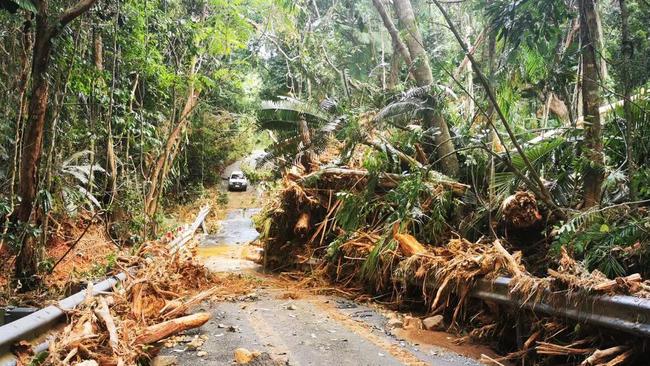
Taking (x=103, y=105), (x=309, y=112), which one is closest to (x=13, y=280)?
(x=103, y=105)

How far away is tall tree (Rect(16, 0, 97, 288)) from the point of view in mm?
5613

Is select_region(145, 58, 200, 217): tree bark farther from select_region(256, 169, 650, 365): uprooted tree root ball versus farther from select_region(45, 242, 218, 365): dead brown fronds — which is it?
select_region(45, 242, 218, 365): dead brown fronds

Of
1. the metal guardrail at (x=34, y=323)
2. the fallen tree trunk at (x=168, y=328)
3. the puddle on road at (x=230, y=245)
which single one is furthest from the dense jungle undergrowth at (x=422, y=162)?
the metal guardrail at (x=34, y=323)

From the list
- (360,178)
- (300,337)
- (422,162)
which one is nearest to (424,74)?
(422,162)

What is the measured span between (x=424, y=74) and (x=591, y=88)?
3691mm

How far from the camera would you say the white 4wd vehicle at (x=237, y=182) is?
95.2 feet

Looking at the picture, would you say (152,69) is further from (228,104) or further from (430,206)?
(228,104)

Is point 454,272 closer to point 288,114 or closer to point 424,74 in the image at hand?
point 424,74

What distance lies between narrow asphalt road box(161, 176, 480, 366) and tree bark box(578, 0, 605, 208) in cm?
290

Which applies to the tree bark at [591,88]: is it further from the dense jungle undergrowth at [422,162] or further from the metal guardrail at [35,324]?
the metal guardrail at [35,324]

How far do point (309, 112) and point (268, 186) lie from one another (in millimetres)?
3842

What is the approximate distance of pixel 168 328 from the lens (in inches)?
163

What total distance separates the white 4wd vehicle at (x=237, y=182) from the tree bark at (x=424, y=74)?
20878 millimetres

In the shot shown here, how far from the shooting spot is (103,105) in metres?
9.33
